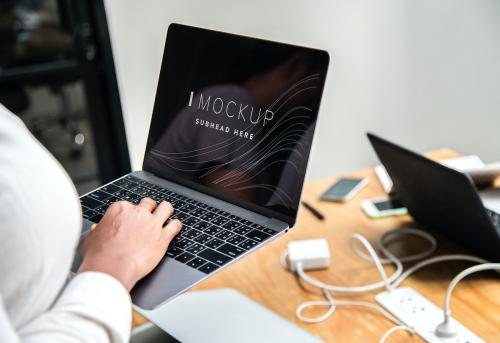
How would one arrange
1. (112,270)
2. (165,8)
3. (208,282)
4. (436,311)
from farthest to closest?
(165,8) → (208,282) → (436,311) → (112,270)

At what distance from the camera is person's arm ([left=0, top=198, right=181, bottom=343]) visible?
2.01ft

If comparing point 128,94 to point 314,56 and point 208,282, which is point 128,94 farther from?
point 314,56

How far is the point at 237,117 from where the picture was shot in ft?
3.39

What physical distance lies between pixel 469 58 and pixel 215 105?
1.83 metres

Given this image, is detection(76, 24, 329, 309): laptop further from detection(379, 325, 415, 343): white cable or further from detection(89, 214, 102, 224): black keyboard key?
detection(379, 325, 415, 343): white cable

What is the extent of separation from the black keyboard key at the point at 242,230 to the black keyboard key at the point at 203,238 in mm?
44

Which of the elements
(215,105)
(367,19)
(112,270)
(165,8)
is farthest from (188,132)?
(367,19)

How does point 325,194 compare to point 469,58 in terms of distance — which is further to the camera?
point 469,58

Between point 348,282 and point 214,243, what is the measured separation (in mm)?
327

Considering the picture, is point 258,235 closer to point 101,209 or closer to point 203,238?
point 203,238

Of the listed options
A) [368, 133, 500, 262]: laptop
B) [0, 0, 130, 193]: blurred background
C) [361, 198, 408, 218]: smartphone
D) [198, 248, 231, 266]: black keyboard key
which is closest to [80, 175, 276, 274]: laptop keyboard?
[198, 248, 231, 266]: black keyboard key

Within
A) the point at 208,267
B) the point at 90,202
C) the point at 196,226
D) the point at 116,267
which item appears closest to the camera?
the point at 116,267

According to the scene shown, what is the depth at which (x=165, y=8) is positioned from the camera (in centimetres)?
237

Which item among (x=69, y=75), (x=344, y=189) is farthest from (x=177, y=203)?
(x=69, y=75)
